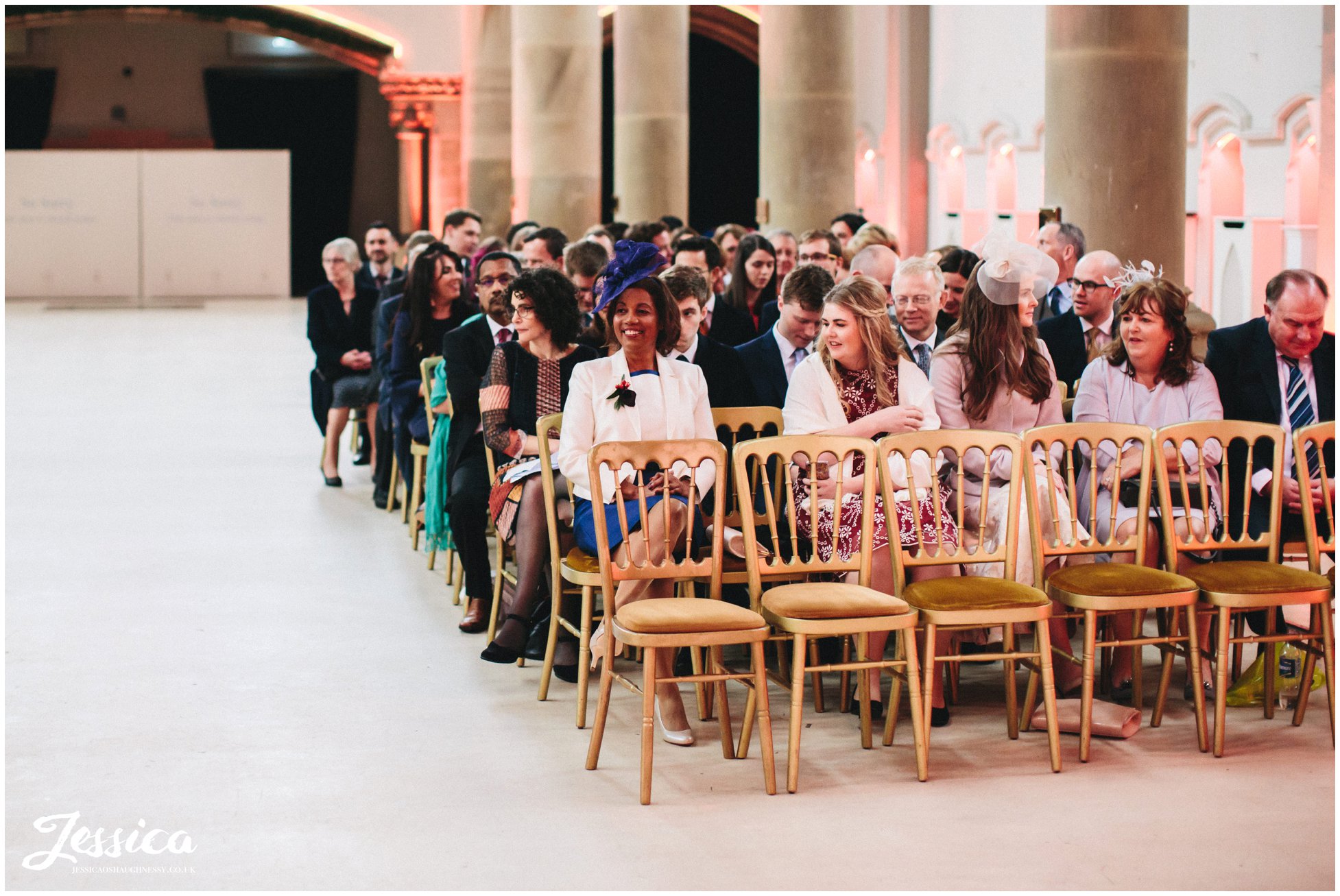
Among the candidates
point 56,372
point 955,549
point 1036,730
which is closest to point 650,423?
point 955,549

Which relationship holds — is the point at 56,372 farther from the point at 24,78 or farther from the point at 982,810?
the point at 24,78

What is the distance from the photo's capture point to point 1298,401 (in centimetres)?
509

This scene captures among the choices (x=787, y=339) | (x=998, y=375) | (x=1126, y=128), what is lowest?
(x=998, y=375)

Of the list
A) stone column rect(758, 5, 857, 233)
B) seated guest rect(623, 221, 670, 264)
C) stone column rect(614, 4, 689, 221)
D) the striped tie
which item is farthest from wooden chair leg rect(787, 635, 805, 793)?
stone column rect(614, 4, 689, 221)

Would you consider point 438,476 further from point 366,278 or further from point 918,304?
point 366,278

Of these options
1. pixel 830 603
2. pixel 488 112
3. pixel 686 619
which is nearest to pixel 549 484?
pixel 686 619

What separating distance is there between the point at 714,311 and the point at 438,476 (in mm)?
1675

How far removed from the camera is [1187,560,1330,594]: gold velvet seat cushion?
4430 millimetres

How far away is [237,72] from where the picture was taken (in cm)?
2861

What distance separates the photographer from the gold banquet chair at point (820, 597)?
407cm

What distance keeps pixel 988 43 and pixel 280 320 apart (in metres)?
10.1

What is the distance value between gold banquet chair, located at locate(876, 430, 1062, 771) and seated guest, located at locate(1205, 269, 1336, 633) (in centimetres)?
94

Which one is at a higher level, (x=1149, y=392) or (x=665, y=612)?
(x=1149, y=392)

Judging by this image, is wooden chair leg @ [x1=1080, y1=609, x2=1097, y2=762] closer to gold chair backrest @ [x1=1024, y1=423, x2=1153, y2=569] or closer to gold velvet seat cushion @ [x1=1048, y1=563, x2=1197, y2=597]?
gold velvet seat cushion @ [x1=1048, y1=563, x2=1197, y2=597]
